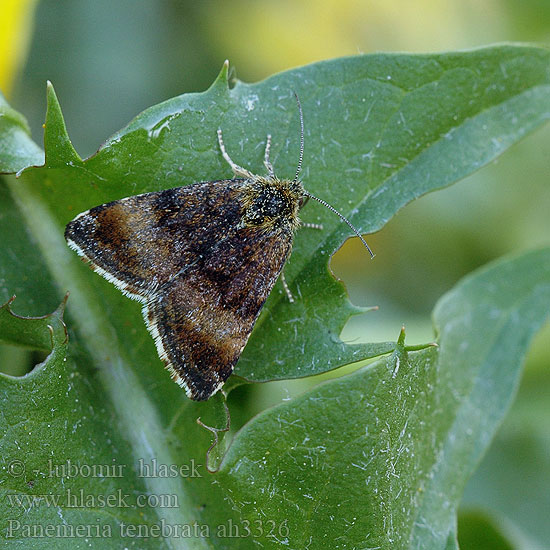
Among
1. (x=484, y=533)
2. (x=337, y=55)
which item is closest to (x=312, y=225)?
(x=484, y=533)

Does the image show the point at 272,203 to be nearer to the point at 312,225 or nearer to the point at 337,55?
the point at 312,225

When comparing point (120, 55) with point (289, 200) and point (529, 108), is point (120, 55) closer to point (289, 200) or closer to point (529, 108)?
point (289, 200)

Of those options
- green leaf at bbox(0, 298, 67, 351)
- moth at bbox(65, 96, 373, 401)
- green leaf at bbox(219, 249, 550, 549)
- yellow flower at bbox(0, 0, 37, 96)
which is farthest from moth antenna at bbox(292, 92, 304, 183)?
yellow flower at bbox(0, 0, 37, 96)

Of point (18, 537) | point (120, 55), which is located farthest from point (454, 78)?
point (120, 55)

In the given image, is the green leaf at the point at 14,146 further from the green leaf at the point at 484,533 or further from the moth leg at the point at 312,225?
the green leaf at the point at 484,533

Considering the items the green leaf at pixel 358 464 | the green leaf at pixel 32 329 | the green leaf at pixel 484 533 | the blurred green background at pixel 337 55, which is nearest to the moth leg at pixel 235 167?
the green leaf at pixel 32 329

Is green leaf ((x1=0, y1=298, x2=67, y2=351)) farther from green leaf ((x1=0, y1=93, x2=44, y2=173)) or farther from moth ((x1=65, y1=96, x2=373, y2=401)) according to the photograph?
green leaf ((x1=0, y1=93, x2=44, y2=173))
